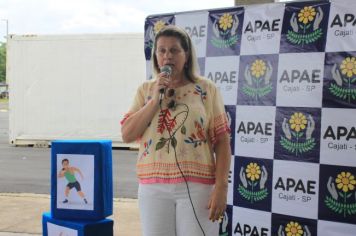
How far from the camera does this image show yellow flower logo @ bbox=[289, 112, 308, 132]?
3568 millimetres

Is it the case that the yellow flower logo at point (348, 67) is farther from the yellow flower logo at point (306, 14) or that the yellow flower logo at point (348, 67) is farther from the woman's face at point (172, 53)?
the woman's face at point (172, 53)

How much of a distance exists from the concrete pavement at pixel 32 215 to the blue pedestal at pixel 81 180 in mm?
1633

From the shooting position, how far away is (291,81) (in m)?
3.61

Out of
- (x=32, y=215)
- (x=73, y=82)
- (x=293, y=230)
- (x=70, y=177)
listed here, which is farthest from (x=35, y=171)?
(x=293, y=230)

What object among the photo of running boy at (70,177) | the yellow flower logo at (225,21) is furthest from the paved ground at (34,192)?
the yellow flower logo at (225,21)

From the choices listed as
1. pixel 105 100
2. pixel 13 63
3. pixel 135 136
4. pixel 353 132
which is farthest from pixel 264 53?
pixel 13 63

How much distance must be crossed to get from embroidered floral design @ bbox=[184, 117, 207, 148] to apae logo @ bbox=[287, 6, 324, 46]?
1449 mm

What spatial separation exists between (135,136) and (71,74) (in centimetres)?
972

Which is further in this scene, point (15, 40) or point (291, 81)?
point (15, 40)

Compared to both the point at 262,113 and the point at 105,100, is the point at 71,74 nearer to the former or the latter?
the point at 105,100

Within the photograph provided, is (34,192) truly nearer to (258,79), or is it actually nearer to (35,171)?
(35,171)

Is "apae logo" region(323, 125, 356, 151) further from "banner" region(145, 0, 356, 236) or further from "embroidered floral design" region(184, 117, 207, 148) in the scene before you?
"embroidered floral design" region(184, 117, 207, 148)

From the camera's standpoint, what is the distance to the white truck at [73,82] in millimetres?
11555

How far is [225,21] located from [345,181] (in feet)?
5.00
